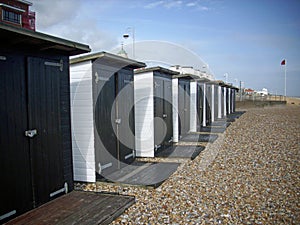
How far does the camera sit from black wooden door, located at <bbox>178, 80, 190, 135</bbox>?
9812 mm

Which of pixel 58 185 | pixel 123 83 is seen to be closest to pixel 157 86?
pixel 123 83

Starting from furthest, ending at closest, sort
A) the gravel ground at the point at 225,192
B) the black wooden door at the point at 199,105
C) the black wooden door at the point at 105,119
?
the black wooden door at the point at 199,105 < the black wooden door at the point at 105,119 < the gravel ground at the point at 225,192

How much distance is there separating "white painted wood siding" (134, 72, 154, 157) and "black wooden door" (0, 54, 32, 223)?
3834 mm

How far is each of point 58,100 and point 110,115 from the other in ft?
5.07

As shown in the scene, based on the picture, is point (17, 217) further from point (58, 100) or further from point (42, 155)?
point (58, 100)

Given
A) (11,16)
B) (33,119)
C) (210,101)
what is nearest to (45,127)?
(33,119)

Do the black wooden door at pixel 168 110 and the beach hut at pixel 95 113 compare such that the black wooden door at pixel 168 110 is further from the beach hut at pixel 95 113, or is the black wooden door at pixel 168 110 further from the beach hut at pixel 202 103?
the beach hut at pixel 202 103

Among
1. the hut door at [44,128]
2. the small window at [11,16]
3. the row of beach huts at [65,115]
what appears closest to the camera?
the row of beach huts at [65,115]

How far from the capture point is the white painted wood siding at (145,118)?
7.13 m

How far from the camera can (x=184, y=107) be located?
1038cm

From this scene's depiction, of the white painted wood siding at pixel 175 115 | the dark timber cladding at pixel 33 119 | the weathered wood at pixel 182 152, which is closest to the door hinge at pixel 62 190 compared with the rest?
the dark timber cladding at pixel 33 119

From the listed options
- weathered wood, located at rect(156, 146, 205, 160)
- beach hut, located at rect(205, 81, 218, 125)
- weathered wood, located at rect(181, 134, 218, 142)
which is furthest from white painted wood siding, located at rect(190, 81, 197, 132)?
weathered wood, located at rect(156, 146, 205, 160)

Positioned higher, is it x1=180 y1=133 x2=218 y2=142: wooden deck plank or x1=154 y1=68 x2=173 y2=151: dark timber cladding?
x1=154 y1=68 x2=173 y2=151: dark timber cladding

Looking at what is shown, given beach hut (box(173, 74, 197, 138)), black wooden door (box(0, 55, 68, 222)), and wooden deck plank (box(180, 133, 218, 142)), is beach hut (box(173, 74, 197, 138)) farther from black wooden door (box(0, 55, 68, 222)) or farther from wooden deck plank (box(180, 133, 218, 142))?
black wooden door (box(0, 55, 68, 222))
